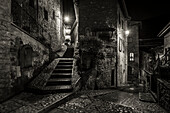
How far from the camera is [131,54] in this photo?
20.9 metres

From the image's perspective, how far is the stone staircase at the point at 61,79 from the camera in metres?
5.48

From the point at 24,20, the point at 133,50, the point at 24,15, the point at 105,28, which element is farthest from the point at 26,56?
the point at 133,50

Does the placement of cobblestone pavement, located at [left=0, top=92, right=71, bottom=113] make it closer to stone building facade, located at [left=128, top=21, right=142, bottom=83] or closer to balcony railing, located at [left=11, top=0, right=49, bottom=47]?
balcony railing, located at [left=11, top=0, right=49, bottom=47]

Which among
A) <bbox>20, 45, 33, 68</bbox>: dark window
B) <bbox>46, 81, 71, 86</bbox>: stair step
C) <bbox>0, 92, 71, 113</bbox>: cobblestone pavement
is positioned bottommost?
<bbox>0, 92, 71, 113</bbox>: cobblestone pavement

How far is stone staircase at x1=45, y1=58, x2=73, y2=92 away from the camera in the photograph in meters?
5.48

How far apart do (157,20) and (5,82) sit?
32.1 m

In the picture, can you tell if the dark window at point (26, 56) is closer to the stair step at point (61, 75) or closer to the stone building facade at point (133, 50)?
the stair step at point (61, 75)

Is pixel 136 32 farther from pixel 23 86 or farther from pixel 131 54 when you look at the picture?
pixel 23 86

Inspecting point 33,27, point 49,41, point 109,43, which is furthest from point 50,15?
point 109,43

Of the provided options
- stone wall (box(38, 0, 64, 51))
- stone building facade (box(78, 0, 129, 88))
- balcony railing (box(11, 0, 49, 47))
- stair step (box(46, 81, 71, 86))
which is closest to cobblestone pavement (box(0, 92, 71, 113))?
stair step (box(46, 81, 71, 86))

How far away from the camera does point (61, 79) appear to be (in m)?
6.27

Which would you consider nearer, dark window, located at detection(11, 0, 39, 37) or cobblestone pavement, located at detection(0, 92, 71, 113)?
cobblestone pavement, located at detection(0, 92, 71, 113)

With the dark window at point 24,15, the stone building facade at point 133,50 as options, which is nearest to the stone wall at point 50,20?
the dark window at point 24,15

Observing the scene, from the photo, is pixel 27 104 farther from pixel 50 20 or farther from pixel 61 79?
pixel 50 20
